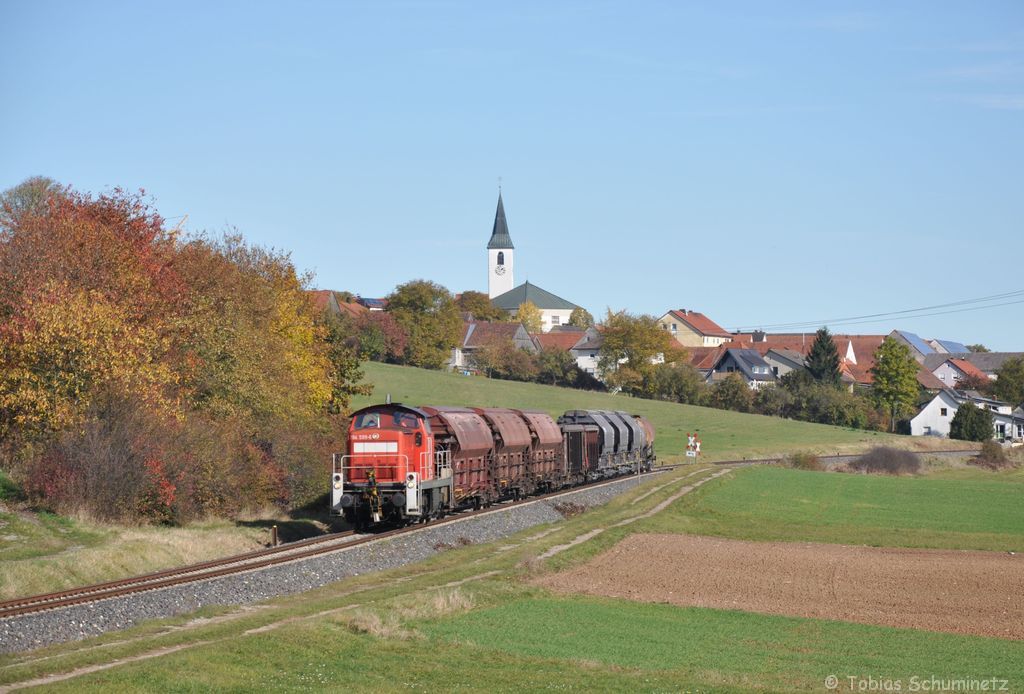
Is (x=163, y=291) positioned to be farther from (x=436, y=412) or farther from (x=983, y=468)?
(x=983, y=468)

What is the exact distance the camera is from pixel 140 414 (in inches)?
1367

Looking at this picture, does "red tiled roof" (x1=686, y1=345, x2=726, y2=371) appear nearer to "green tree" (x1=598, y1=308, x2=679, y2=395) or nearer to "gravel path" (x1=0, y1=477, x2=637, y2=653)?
"green tree" (x1=598, y1=308, x2=679, y2=395)

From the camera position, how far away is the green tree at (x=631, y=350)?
137875 mm

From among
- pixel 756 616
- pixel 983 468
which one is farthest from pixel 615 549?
pixel 983 468

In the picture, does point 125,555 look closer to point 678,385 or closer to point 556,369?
point 678,385

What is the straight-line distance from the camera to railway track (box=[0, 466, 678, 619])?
20797 millimetres

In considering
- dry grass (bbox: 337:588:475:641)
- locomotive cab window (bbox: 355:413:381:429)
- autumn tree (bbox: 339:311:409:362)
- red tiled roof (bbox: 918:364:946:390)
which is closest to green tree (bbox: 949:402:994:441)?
red tiled roof (bbox: 918:364:946:390)

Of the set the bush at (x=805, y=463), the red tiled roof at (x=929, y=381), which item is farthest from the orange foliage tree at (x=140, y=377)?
the red tiled roof at (x=929, y=381)

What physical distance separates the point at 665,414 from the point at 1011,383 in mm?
56716

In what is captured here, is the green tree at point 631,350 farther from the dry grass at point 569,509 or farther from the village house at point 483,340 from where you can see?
the dry grass at point 569,509

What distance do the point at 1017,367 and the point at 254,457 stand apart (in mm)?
130842

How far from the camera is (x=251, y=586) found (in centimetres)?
2412

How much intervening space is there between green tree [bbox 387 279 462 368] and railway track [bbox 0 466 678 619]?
95377 mm

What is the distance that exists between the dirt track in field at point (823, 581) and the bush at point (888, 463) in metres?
39.2
